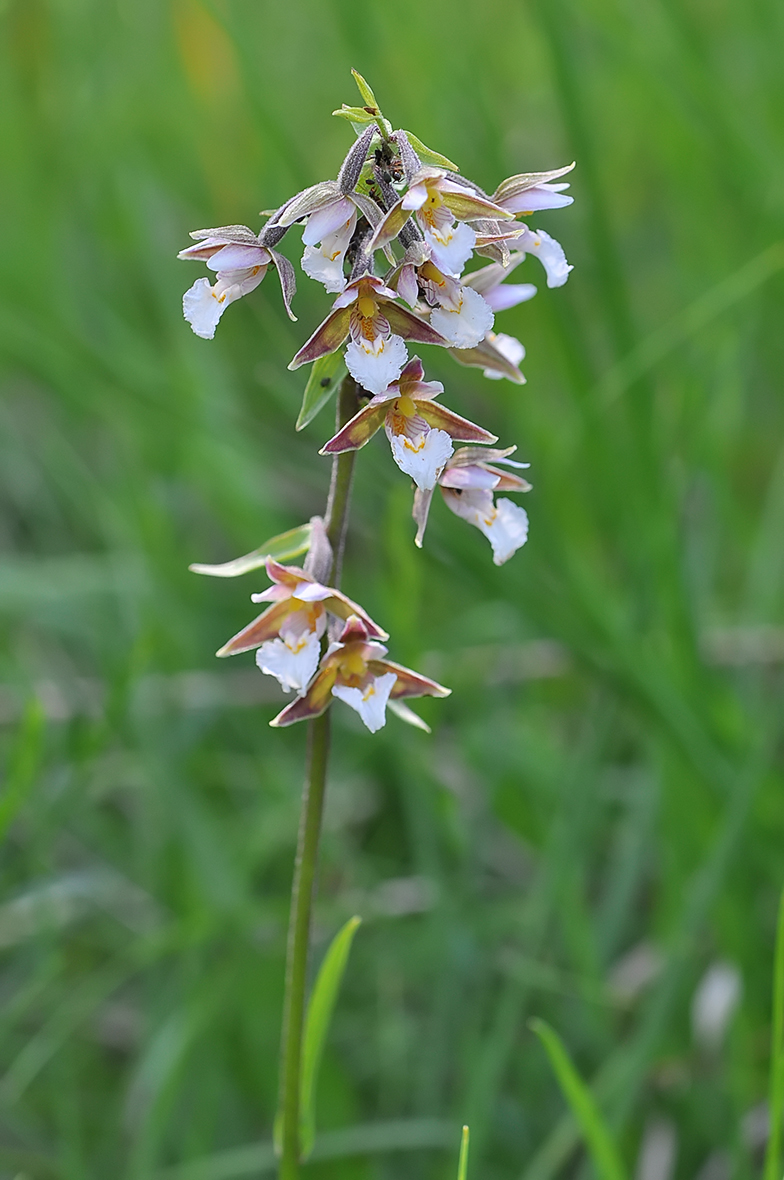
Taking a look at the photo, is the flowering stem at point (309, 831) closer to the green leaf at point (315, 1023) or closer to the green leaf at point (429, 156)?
the green leaf at point (315, 1023)

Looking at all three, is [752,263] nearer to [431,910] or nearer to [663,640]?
[663,640]

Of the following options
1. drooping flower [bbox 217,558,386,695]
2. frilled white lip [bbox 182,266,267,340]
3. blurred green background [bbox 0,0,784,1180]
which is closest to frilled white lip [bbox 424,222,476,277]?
frilled white lip [bbox 182,266,267,340]

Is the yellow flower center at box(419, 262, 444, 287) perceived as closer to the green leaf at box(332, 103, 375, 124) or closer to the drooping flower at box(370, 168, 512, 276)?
the drooping flower at box(370, 168, 512, 276)

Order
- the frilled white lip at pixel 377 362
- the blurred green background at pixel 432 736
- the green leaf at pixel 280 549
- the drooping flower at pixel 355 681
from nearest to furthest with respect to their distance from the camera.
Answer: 1. the frilled white lip at pixel 377 362
2. the drooping flower at pixel 355 681
3. the green leaf at pixel 280 549
4. the blurred green background at pixel 432 736

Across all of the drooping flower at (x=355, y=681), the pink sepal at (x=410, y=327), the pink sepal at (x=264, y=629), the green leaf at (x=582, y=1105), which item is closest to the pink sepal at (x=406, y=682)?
the drooping flower at (x=355, y=681)

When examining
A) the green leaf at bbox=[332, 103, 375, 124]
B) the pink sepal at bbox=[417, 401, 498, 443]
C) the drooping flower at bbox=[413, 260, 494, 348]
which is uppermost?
the green leaf at bbox=[332, 103, 375, 124]

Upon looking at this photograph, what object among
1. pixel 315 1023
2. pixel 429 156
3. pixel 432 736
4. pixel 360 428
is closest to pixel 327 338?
pixel 360 428

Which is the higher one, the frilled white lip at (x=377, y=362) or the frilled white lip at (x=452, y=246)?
the frilled white lip at (x=452, y=246)
